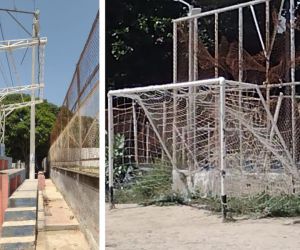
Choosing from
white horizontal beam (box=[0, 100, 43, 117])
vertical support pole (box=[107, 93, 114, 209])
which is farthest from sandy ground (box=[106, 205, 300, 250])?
white horizontal beam (box=[0, 100, 43, 117])

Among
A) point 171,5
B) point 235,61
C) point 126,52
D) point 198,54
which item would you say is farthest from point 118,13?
point 235,61

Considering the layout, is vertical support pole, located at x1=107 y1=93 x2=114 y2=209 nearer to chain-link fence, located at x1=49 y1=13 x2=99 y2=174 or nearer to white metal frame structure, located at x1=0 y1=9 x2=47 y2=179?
chain-link fence, located at x1=49 y1=13 x2=99 y2=174

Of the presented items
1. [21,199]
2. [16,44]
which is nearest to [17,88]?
[16,44]

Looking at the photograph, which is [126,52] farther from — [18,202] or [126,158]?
[18,202]

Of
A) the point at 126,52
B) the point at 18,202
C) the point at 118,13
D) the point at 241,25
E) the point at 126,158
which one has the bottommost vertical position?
the point at 18,202

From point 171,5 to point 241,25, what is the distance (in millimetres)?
796

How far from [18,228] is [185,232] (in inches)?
35.4

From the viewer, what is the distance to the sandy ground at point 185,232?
1921 millimetres

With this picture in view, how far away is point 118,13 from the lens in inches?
62.7

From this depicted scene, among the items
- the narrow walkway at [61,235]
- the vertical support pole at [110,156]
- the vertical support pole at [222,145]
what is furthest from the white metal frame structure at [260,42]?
the narrow walkway at [61,235]

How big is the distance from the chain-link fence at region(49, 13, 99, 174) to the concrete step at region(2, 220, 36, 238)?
249 millimetres

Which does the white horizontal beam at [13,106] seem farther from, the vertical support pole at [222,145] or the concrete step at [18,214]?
the vertical support pole at [222,145]

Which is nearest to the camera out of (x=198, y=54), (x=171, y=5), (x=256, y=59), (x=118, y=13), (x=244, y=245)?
(x=118, y=13)

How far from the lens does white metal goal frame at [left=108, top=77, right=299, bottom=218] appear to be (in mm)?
2938
